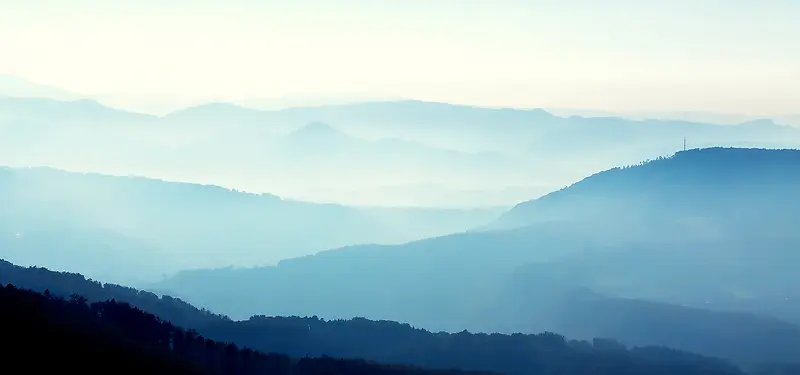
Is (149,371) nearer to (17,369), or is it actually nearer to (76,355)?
(76,355)

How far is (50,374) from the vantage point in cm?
17375

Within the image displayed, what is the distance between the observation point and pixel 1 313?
197875 mm

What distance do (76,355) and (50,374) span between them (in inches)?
621

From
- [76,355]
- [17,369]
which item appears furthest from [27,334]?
[17,369]

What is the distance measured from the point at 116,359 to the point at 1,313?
22246 millimetres

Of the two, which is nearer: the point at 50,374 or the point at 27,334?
the point at 50,374

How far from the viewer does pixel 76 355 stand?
7461 inches

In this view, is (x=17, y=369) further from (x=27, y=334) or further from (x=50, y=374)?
(x=27, y=334)

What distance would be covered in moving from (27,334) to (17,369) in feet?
69.6

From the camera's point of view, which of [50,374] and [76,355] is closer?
[50,374]

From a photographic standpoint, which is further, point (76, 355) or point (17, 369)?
point (76, 355)

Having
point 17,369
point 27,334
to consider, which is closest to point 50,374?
point 17,369

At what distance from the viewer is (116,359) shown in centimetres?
19575

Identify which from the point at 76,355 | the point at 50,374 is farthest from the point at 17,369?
the point at 76,355
